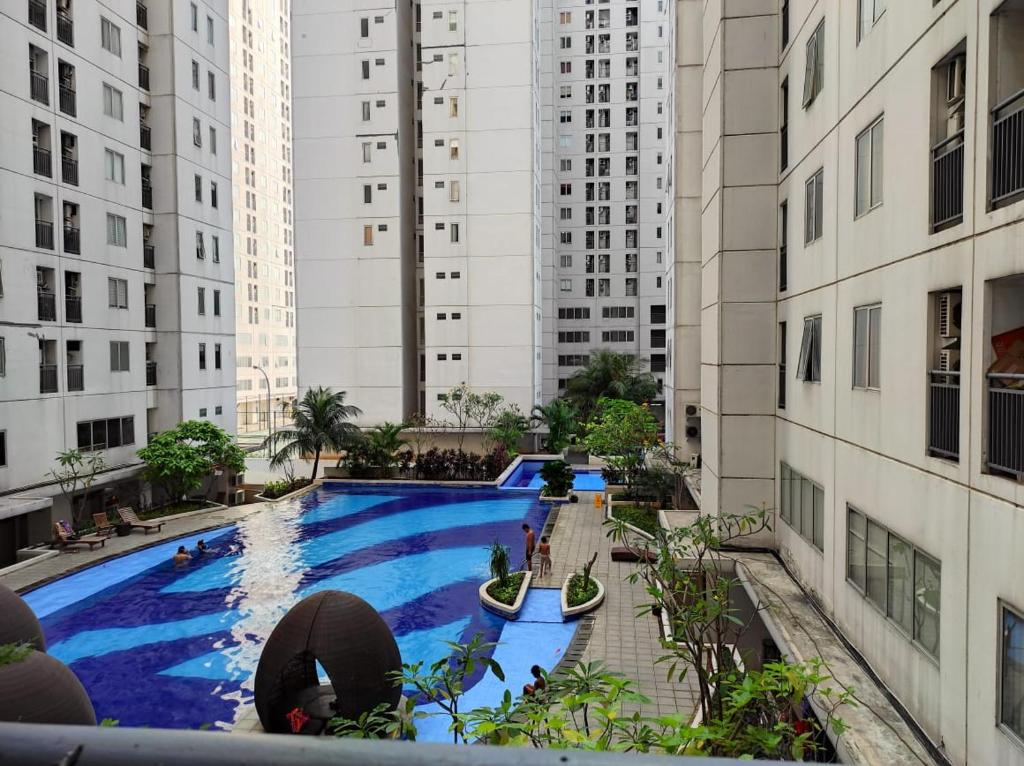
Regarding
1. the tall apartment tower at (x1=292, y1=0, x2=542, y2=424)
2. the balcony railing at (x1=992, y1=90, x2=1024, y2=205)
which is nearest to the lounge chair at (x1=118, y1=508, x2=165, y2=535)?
the tall apartment tower at (x1=292, y1=0, x2=542, y2=424)

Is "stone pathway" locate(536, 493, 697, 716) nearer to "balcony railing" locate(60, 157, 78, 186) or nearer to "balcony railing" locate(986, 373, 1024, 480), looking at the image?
"balcony railing" locate(986, 373, 1024, 480)

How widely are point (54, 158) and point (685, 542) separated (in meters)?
23.0

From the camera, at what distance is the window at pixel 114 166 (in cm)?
2606

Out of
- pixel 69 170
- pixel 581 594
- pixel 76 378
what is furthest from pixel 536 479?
pixel 69 170

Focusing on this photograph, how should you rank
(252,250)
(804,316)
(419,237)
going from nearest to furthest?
(804,316), (419,237), (252,250)

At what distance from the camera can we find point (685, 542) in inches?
672

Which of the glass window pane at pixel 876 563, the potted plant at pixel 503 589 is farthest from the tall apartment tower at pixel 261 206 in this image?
the glass window pane at pixel 876 563

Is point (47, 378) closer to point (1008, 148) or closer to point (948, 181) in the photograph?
point (948, 181)

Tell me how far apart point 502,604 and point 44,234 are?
1906 cm

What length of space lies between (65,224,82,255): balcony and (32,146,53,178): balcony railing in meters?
1.86

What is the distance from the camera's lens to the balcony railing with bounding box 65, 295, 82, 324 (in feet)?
78.6

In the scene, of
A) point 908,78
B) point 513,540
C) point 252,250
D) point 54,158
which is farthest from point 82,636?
point 252,250

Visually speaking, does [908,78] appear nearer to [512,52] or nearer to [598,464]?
[598,464]

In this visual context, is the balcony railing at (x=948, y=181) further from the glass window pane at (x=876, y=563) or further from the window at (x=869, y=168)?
the glass window pane at (x=876, y=563)
